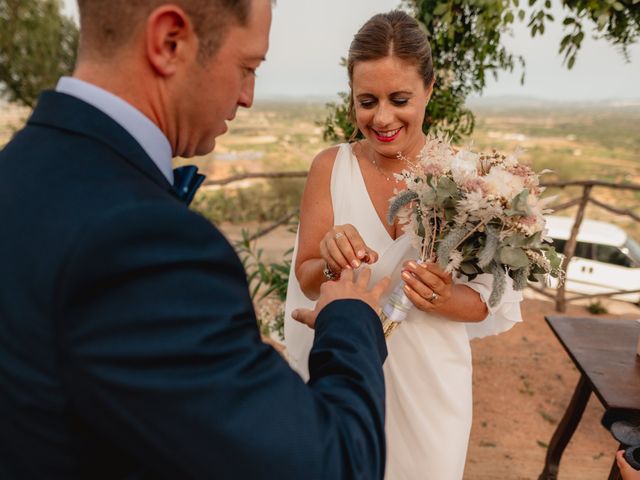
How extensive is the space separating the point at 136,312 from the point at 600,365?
2565 mm

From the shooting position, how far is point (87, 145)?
82 centimetres

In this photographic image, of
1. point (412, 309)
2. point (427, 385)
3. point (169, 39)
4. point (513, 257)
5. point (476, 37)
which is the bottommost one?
point (427, 385)

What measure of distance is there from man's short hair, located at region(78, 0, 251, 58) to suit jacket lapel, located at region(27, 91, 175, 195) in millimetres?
115

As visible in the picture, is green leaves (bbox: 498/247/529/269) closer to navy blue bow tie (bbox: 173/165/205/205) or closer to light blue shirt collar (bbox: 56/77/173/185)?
navy blue bow tie (bbox: 173/165/205/205)

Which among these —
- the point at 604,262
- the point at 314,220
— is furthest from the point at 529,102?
the point at 314,220

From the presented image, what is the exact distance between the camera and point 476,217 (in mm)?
1653

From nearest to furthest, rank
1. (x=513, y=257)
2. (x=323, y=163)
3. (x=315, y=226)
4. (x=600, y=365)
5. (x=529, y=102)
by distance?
1. (x=513, y=257)
2. (x=315, y=226)
3. (x=323, y=163)
4. (x=600, y=365)
5. (x=529, y=102)

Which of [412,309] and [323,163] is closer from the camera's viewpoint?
[412,309]

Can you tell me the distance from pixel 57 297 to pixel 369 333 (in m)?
0.63

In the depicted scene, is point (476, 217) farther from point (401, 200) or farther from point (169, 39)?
point (169, 39)

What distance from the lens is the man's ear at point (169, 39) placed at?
87cm

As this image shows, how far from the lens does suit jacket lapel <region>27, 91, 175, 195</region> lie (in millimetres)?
840

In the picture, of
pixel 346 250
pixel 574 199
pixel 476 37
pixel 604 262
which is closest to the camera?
pixel 346 250

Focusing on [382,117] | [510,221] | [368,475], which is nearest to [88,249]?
[368,475]
